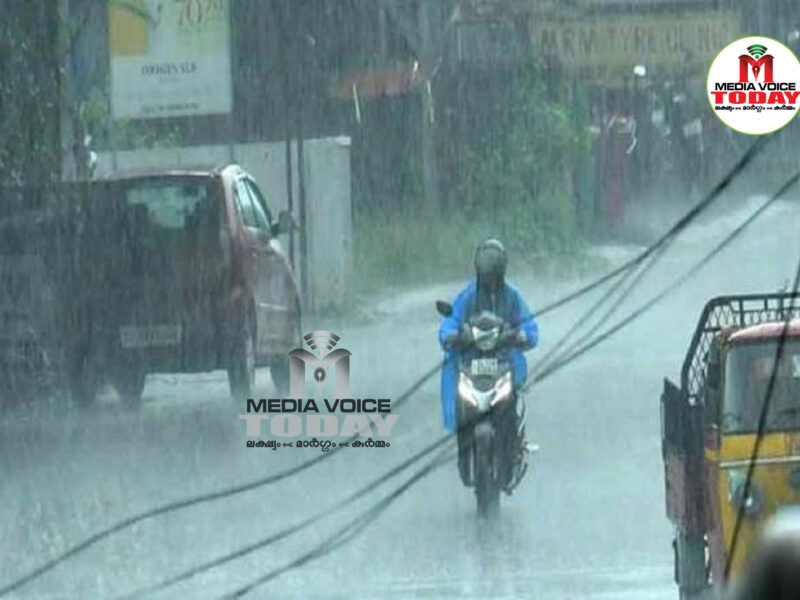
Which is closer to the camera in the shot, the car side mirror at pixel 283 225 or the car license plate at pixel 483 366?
the car license plate at pixel 483 366

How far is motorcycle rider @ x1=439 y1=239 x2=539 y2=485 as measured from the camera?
10984 millimetres

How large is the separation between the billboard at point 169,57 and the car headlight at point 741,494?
48.3 ft

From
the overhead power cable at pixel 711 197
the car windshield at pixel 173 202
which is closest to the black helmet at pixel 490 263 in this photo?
the overhead power cable at pixel 711 197

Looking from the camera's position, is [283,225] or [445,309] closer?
[445,309]

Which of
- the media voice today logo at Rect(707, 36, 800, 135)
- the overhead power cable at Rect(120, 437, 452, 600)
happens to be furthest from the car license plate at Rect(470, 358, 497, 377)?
the media voice today logo at Rect(707, 36, 800, 135)

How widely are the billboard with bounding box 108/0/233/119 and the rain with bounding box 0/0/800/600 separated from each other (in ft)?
0.12

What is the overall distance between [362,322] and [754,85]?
41.4 feet

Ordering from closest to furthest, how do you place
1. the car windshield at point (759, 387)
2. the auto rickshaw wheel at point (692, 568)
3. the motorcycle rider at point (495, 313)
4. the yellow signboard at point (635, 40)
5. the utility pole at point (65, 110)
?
1. the car windshield at point (759, 387)
2. the auto rickshaw wheel at point (692, 568)
3. the motorcycle rider at point (495, 313)
4. the utility pole at point (65, 110)
5. the yellow signboard at point (635, 40)

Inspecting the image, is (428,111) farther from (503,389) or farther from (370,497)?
(503,389)

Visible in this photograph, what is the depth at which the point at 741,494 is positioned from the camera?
6.66 metres

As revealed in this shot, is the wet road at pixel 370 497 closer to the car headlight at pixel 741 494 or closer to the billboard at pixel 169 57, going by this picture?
the car headlight at pixel 741 494

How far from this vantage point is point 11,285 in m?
16.3

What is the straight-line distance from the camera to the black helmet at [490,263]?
36.1ft

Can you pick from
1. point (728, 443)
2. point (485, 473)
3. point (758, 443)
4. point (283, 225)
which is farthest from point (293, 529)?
point (283, 225)
